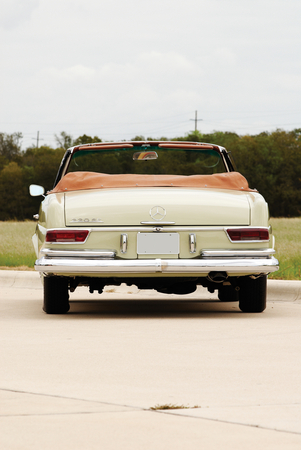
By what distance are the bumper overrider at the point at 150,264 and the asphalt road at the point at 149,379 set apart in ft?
1.55

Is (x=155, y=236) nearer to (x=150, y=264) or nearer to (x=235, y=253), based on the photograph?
(x=150, y=264)

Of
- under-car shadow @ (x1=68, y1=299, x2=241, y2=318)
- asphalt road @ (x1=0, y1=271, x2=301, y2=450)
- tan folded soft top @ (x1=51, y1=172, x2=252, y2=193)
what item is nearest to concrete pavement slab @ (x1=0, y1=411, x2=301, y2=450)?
asphalt road @ (x1=0, y1=271, x2=301, y2=450)

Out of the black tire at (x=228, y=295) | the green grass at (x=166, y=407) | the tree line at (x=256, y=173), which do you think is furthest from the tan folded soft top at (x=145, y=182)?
the tree line at (x=256, y=173)

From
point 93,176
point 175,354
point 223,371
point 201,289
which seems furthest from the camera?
point 201,289

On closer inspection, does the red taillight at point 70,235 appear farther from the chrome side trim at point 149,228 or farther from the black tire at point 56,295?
the black tire at point 56,295

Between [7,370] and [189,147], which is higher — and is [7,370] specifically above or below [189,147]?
below

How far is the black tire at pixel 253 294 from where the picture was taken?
25.1 feet

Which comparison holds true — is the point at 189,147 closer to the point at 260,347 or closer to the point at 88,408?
the point at 260,347

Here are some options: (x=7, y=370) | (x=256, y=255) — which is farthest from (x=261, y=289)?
(x=7, y=370)

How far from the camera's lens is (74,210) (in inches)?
279

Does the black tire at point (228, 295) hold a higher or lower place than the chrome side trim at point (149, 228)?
lower

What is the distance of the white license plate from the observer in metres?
7.06

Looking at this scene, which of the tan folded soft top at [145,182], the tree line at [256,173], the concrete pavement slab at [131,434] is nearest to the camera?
the concrete pavement slab at [131,434]

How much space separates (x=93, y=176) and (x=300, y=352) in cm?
303
